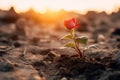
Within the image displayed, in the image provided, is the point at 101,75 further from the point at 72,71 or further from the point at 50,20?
the point at 50,20

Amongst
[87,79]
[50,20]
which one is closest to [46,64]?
[87,79]

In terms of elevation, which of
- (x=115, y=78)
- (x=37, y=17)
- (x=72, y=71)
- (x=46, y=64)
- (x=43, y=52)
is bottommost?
(x=115, y=78)

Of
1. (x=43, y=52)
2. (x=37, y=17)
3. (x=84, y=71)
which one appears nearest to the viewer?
(x=84, y=71)

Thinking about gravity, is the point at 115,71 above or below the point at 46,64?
below

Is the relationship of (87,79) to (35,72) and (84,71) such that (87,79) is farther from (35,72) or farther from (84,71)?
(35,72)

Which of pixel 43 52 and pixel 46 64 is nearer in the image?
pixel 46 64

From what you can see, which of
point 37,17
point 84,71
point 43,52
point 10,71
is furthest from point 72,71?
point 37,17

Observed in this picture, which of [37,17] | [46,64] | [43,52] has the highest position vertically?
[37,17]

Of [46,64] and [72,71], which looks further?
[46,64]

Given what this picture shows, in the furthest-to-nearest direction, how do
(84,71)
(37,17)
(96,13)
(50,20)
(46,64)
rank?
(96,13)
(50,20)
(37,17)
(46,64)
(84,71)
